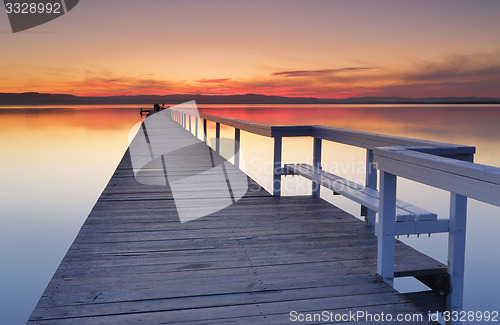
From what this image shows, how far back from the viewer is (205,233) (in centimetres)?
329

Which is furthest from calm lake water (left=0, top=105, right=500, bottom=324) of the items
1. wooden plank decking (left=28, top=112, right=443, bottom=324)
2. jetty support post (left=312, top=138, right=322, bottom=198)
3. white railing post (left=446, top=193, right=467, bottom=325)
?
white railing post (left=446, top=193, right=467, bottom=325)

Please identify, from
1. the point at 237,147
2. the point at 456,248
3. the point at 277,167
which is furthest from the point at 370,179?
the point at 237,147

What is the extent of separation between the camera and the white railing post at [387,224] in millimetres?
2271

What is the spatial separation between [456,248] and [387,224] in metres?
0.43

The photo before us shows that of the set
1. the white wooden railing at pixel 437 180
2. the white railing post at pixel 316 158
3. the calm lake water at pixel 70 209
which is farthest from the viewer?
the calm lake water at pixel 70 209

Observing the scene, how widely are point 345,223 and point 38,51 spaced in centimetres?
3246

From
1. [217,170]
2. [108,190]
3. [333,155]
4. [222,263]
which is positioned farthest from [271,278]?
[333,155]

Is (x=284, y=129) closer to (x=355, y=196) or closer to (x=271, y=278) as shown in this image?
(x=355, y=196)

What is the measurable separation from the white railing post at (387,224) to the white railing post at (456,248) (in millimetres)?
341

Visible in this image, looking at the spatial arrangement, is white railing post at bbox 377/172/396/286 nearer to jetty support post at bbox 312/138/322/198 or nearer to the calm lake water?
jetty support post at bbox 312/138/322/198

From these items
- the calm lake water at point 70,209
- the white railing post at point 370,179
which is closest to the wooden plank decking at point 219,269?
the white railing post at point 370,179

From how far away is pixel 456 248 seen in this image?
235 cm

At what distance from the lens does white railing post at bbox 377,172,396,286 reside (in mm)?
2271

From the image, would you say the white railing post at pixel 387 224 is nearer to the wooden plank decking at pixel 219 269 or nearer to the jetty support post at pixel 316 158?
the wooden plank decking at pixel 219 269
